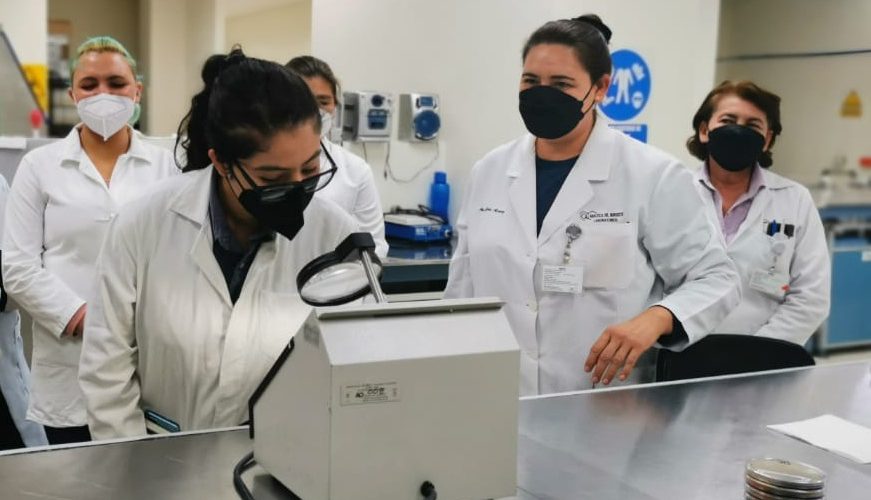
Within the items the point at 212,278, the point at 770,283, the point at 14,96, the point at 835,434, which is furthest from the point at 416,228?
the point at 14,96

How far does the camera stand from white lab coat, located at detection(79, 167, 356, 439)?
54.7 inches

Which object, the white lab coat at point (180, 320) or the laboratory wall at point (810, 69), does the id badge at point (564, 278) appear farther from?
the laboratory wall at point (810, 69)

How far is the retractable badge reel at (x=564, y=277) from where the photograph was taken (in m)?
1.84

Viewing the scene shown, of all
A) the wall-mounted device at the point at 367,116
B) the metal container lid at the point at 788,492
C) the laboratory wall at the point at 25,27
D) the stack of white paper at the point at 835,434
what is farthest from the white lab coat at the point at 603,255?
the laboratory wall at the point at 25,27

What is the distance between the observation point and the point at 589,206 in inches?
74.1

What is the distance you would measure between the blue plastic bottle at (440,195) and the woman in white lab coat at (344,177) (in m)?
1.12

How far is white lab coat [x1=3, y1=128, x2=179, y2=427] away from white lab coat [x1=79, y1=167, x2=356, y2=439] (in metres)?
0.74

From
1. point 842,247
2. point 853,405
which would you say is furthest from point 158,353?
point 842,247

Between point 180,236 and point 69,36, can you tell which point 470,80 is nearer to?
point 180,236

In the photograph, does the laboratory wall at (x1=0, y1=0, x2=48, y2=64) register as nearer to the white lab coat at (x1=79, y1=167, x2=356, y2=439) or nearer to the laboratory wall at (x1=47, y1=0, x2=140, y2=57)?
the laboratory wall at (x1=47, y1=0, x2=140, y2=57)

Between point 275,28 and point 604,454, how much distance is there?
31.2 feet

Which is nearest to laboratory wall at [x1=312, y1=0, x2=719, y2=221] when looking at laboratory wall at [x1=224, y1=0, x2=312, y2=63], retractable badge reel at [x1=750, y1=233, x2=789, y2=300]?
retractable badge reel at [x1=750, y1=233, x2=789, y2=300]

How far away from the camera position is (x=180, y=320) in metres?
1.40

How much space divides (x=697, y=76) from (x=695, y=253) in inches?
A: 72.8
